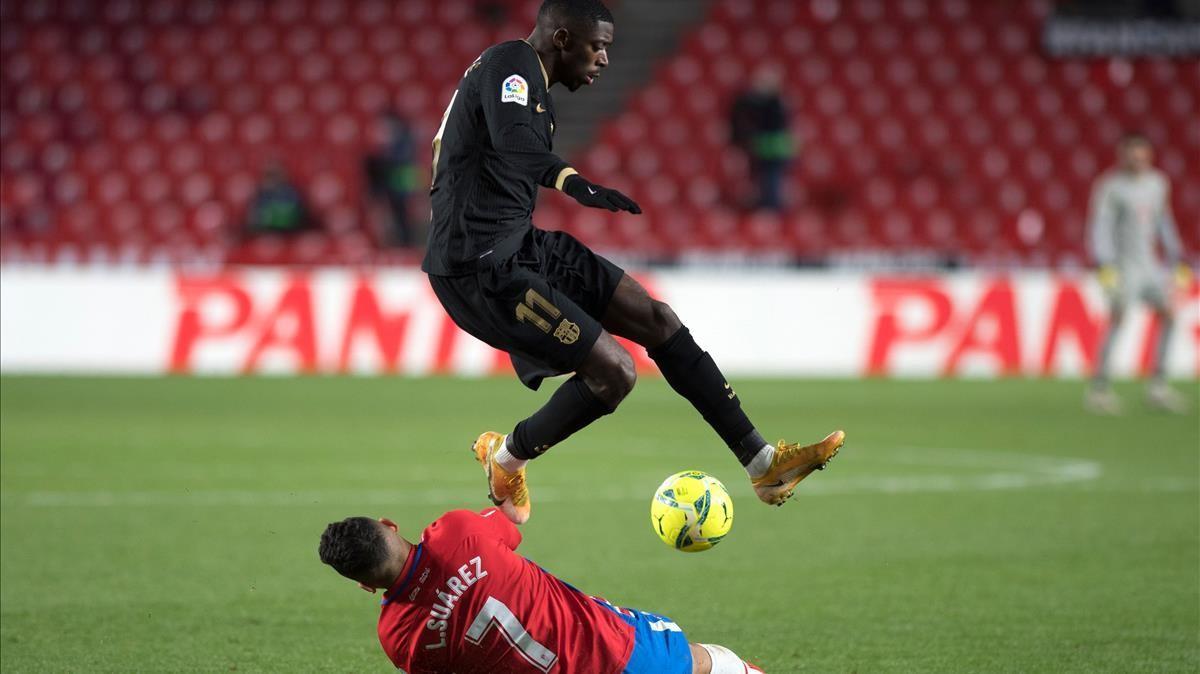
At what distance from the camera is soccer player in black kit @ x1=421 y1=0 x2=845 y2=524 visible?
18.2 feet

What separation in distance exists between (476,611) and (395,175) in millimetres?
16788

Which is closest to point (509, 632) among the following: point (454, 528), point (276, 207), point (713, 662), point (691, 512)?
point (454, 528)

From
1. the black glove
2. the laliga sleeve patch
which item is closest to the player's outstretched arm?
the black glove

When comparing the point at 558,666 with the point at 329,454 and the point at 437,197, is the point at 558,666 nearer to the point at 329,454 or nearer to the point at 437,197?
the point at 437,197

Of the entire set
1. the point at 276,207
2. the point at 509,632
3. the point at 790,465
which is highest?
the point at 790,465

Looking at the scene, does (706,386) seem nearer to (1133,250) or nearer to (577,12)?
(577,12)

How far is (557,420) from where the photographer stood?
597 cm

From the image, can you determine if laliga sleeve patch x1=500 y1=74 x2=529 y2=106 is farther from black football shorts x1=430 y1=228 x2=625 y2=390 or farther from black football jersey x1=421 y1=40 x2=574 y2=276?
black football shorts x1=430 y1=228 x2=625 y2=390

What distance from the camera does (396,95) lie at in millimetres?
23844

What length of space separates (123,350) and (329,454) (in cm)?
670

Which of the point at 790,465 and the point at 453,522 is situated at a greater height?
the point at 453,522

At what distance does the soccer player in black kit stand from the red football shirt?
1.04m

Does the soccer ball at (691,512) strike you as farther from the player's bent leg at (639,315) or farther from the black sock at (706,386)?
the player's bent leg at (639,315)

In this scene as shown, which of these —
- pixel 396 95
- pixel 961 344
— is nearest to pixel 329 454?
pixel 961 344
